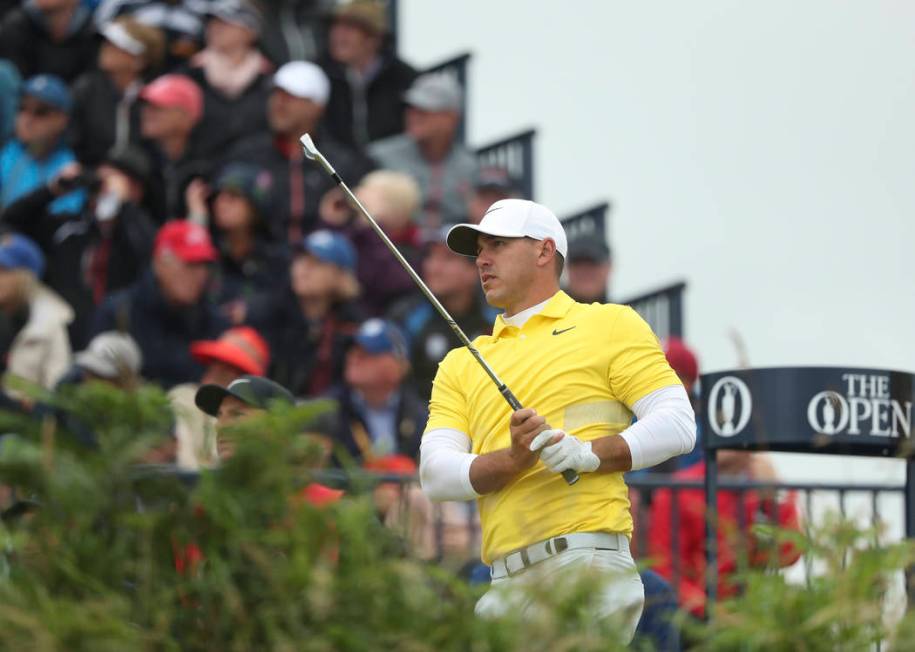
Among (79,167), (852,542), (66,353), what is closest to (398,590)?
(852,542)

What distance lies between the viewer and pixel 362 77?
15.0 m

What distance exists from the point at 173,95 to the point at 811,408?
7.17 meters

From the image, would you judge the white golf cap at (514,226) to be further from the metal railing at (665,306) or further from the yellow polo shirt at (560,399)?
the metal railing at (665,306)

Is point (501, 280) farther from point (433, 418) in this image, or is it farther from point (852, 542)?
point (852, 542)

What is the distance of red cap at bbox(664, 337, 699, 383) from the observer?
1120 centimetres

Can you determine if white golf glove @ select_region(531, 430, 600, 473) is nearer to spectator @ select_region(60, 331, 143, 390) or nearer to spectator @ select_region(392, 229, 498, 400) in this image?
spectator @ select_region(60, 331, 143, 390)

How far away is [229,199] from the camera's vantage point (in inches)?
500

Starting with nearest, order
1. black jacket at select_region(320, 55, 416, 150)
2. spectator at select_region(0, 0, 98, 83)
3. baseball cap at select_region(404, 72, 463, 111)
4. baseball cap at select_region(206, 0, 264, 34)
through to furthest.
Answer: baseball cap at select_region(404, 72, 463, 111) → baseball cap at select_region(206, 0, 264, 34) → spectator at select_region(0, 0, 98, 83) → black jacket at select_region(320, 55, 416, 150)

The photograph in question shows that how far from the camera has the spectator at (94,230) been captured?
12.6 metres

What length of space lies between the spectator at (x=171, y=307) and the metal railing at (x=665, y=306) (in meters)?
3.94

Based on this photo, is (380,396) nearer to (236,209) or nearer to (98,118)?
(236,209)

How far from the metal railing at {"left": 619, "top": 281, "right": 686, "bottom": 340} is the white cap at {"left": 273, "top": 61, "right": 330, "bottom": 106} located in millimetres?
2869

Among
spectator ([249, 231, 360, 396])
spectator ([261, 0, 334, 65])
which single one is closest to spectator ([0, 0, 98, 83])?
spectator ([261, 0, 334, 65])

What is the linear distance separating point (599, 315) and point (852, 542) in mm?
2079
